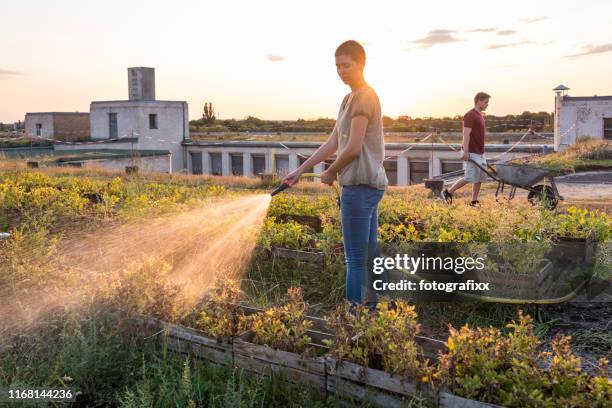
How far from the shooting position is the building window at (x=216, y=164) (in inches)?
1883

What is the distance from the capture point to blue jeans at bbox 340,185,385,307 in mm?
4535

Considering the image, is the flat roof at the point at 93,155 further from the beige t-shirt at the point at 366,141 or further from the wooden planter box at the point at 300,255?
the beige t-shirt at the point at 366,141

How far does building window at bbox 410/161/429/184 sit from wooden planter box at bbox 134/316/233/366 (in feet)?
116

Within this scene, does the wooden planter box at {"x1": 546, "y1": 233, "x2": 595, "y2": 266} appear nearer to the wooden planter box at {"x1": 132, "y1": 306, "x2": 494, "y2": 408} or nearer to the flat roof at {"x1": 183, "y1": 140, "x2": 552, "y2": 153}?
the wooden planter box at {"x1": 132, "y1": 306, "x2": 494, "y2": 408}

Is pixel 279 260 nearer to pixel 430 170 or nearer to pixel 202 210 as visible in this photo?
pixel 202 210

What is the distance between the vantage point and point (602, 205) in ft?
37.9

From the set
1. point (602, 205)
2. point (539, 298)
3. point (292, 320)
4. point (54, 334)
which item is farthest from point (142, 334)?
point (602, 205)

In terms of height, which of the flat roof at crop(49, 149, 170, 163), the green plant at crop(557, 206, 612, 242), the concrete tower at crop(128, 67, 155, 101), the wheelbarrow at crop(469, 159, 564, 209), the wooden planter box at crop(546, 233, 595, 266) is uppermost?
the concrete tower at crop(128, 67, 155, 101)

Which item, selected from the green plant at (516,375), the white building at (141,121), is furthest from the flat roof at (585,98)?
the green plant at (516,375)

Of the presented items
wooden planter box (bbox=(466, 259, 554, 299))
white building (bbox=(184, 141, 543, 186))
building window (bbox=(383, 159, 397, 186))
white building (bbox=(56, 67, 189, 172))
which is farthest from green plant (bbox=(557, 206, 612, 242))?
white building (bbox=(56, 67, 189, 172))

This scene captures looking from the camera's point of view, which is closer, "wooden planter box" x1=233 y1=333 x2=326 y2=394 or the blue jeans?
"wooden planter box" x1=233 y1=333 x2=326 y2=394

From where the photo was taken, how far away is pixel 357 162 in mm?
4480

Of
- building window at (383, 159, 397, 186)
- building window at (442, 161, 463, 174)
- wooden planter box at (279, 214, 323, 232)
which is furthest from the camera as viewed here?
building window at (383, 159, 397, 186)

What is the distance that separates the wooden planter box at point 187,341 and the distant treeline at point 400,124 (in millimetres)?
52499
